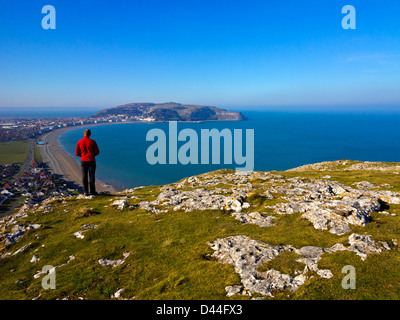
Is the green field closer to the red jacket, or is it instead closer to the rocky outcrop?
the red jacket

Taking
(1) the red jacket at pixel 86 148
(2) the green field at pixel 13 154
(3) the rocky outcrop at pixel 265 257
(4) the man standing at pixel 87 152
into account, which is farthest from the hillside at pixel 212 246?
(2) the green field at pixel 13 154

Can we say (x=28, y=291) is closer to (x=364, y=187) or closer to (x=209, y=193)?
(x=209, y=193)

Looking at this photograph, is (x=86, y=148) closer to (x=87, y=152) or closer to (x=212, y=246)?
(x=87, y=152)

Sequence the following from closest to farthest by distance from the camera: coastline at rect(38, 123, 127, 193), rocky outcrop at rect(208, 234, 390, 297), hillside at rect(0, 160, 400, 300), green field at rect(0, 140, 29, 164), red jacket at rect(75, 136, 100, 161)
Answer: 1. rocky outcrop at rect(208, 234, 390, 297)
2. hillside at rect(0, 160, 400, 300)
3. red jacket at rect(75, 136, 100, 161)
4. coastline at rect(38, 123, 127, 193)
5. green field at rect(0, 140, 29, 164)

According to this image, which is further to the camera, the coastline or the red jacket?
the coastline

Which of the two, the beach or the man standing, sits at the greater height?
the man standing

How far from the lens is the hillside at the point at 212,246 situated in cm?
878

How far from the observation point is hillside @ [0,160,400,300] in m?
8.78

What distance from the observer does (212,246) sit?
12.4 m

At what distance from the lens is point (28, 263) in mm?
12773

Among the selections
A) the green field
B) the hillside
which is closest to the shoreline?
the green field

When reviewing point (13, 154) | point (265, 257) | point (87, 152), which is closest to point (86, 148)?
point (87, 152)

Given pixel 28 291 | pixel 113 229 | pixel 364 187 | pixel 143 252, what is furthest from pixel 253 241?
pixel 364 187

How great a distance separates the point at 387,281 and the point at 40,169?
158765mm
